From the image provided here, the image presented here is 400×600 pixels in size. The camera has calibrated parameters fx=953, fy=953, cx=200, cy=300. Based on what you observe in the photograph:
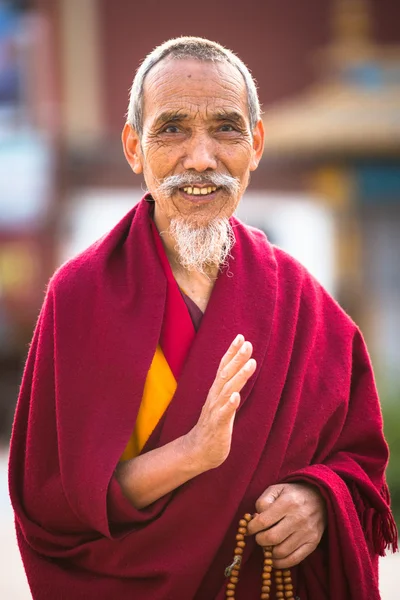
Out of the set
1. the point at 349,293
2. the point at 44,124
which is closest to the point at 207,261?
the point at 349,293

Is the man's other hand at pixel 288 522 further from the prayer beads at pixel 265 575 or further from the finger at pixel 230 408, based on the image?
the finger at pixel 230 408

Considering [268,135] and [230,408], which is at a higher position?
[268,135]

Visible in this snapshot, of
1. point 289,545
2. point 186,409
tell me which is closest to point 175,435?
point 186,409

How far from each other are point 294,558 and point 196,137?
1225mm

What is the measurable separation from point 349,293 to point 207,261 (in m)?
7.87

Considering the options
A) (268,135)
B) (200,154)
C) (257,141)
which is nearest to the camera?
(200,154)

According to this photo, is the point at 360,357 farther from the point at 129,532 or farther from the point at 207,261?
the point at 129,532

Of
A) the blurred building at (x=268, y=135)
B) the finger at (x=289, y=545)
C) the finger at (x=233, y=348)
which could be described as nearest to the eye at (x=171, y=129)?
the finger at (x=233, y=348)

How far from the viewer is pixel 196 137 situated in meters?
2.69

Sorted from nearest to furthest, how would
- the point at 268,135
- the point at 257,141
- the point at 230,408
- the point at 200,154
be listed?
the point at 230,408 → the point at 200,154 → the point at 257,141 → the point at 268,135

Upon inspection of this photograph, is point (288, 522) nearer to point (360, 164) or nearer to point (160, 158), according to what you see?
point (160, 158)

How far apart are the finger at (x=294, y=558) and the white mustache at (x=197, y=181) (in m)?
1.04

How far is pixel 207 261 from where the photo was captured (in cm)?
285

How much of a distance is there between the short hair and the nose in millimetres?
188
